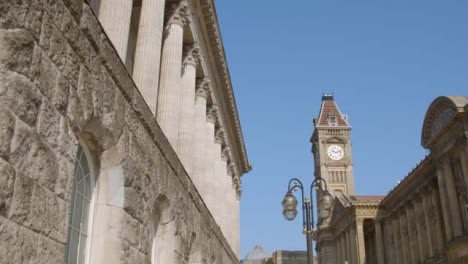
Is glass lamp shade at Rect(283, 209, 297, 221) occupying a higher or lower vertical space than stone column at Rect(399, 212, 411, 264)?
lower

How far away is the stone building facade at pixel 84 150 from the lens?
4.84 metres

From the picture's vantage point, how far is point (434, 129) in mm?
44906

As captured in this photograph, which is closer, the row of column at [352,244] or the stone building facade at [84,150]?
the stone building facade at [84,150]

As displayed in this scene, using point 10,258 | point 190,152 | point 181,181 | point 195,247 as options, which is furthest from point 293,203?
point 10,258

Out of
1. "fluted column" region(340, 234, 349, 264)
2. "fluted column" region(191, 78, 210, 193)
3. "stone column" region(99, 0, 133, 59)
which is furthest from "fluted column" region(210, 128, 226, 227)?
"fluted column" region(340, 234, 349, 264)

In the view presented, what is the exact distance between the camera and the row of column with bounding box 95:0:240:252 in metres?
12.9

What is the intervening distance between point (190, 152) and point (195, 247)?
19.9 ft

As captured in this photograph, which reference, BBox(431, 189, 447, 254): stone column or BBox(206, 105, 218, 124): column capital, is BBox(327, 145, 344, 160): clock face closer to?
BBox(431, 189, 447, 254): stone column

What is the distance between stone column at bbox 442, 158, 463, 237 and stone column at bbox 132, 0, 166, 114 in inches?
1254

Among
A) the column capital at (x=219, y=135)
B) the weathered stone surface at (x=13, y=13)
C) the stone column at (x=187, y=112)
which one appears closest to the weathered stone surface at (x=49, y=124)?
the weathered stone surface at (x=13, y=13)

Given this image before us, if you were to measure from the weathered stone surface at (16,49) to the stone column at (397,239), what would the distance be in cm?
5688

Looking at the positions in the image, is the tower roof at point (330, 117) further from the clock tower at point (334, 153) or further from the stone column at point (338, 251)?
the stone column at point (338, 251)

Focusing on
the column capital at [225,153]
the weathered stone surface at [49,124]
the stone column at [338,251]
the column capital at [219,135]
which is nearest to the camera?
the weathered stone surface at [49,124]

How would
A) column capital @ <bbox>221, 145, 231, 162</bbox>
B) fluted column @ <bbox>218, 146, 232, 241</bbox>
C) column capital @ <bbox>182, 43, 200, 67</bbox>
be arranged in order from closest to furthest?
column capital @ <bbox>182, 43, 200, 67</bbox> < fluted column @ <bbox>218, 146, 232, 241</bbox> < column capital @ <bbox>221, 145, 231, 162</bbox>
